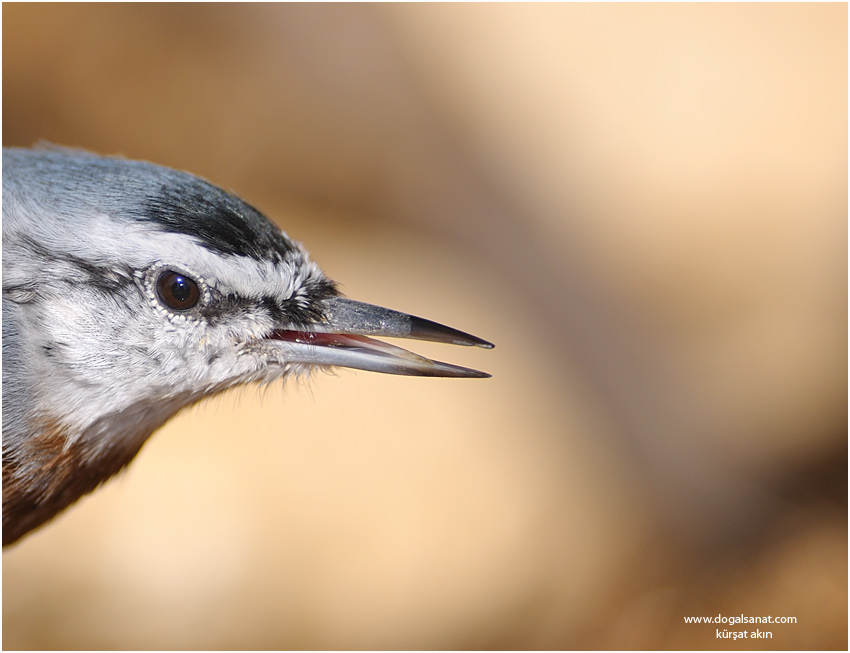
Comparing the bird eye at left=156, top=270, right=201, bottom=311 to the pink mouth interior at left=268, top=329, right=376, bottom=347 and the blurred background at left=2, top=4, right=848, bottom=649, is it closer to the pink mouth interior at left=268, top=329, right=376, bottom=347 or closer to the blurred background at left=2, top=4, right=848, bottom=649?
the pink mouth interior at left=268, top=329, right=376, bottom=347

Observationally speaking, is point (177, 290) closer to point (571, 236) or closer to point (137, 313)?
point (137, 313)

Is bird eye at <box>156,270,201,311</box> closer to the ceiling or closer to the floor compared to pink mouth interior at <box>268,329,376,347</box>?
closer to the ceiling

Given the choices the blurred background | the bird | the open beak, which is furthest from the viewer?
the blurred background

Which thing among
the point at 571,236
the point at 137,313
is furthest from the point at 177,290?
the point at 571,236

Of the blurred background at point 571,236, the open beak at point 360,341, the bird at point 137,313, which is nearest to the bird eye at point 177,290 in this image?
the bird at point 137,313

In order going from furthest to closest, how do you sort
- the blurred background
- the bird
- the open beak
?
the blurred background < the open beak < the bird

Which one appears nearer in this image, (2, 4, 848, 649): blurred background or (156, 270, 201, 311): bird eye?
(156, 270, 201, 311): bird eye

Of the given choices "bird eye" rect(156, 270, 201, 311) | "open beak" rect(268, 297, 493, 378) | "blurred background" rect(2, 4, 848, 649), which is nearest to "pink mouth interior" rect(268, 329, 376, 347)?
"open beak" rect(268, 297, 493, 378)
